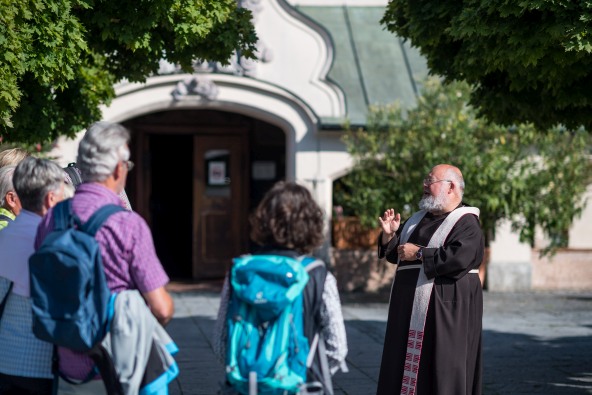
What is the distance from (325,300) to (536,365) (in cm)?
525

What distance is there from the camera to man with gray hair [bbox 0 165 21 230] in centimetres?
524

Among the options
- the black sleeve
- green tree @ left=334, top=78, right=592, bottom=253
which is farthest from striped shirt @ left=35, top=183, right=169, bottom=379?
green tree @ left=334, top=78, right=592, bottom=253

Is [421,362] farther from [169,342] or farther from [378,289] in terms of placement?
[378,289]

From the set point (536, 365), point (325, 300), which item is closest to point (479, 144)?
point (536, 365)

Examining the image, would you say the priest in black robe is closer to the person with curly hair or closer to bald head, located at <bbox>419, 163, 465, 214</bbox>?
bald head, located at <bbox>419, 163, 465, 214</bbox>

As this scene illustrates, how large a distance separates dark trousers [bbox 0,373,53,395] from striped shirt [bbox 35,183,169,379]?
0.54 feet

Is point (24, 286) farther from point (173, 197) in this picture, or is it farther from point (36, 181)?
point (173, 197)

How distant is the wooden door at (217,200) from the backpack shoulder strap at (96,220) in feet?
41.4

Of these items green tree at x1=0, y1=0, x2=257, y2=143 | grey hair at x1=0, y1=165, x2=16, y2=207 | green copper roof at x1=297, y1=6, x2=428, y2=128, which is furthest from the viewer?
green copper roof at x1=297, y1=6, x2=428, y2=128

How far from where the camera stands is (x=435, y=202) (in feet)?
19.2

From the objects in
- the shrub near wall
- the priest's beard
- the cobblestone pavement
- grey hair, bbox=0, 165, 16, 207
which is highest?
grey hair, bbox=0, 165, 16, 207

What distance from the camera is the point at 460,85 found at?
13016 mm

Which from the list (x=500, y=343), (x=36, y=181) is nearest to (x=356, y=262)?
(x=500, y=343)

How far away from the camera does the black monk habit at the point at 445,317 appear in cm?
564
